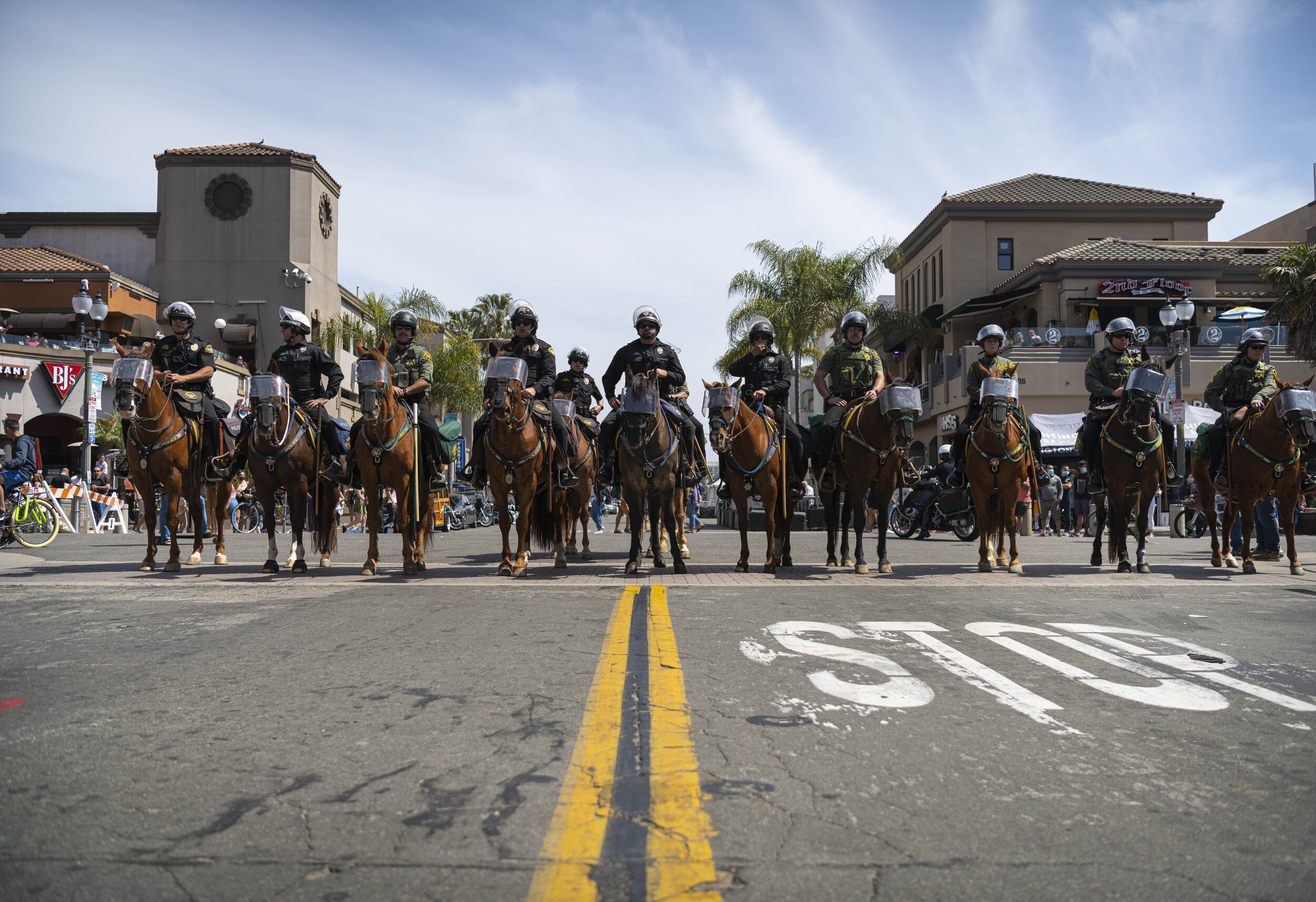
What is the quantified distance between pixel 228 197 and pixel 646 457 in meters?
57.0

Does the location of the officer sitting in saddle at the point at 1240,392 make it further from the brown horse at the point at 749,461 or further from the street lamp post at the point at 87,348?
the street lamp post at the point at 87,348

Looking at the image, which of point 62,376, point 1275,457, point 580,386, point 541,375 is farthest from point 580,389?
point 62,376

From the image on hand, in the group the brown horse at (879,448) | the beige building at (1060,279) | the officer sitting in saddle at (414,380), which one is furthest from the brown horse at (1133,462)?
the beige building at (1060,279)

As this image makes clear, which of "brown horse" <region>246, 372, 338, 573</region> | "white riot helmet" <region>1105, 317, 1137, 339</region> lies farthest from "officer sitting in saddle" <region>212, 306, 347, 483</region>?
"white riot helmet" <region>1105, 317, 1137, 339</region>

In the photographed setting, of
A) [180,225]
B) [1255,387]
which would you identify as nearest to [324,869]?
[1255,387]

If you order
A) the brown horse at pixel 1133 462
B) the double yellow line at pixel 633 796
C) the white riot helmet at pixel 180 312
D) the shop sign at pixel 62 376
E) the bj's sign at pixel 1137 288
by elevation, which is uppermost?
the bj's sign at pixel 1137 288

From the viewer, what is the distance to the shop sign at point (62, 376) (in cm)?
4238

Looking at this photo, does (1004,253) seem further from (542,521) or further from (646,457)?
(646,457)

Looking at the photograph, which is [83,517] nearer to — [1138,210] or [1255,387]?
[1255,387]

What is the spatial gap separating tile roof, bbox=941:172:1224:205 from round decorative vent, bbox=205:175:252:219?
39.8 metres

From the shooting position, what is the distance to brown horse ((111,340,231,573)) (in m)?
11.8

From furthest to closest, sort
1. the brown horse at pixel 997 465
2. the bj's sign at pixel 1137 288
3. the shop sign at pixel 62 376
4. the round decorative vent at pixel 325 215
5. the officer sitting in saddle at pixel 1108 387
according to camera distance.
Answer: the round decorative vent at pixel 325 215, the shop sign at pixel 62 376, the bj's sign at pixel 1137 288, the officer sitting in saddle at pixel 1108 387, the brown horse at pixel 997 465

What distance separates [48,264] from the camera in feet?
176

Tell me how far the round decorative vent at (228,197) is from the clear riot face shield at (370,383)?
54.5 metres
